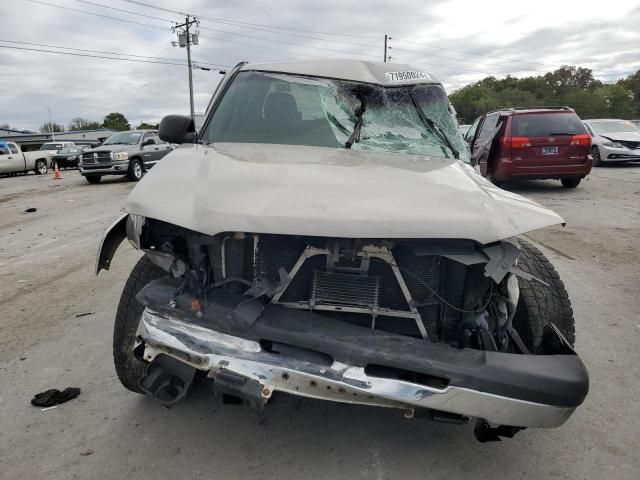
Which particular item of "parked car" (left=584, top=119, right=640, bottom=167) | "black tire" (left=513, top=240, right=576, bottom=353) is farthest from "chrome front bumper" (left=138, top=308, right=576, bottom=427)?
"parked car" (left=584, top=119, right=640, bottom=167)

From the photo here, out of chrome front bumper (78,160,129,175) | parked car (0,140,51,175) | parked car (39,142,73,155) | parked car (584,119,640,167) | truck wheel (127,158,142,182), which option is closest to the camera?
parked car (584,119,640,167)

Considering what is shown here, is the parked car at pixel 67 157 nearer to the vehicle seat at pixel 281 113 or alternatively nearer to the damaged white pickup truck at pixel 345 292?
the vehicle seat at pixel 281 113

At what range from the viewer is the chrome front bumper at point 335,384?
194cm

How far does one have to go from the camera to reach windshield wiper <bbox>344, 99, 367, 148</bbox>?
3.27 m

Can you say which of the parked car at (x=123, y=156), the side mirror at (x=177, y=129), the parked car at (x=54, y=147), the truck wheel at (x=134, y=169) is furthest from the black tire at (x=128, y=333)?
the parked car at (x=54, y=147)

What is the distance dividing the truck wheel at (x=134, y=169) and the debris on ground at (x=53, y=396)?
15161 mm

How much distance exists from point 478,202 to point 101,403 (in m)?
2.29

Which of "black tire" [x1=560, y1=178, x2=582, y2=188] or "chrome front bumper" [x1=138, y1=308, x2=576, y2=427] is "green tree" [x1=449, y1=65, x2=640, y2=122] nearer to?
"black tire" [x1=560, y1=178, x2=582, y2=188]

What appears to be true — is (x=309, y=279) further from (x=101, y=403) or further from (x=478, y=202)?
(x=101, y=403)

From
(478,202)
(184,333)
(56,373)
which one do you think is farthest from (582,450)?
(56,373)

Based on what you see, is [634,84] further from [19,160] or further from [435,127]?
[435,127]

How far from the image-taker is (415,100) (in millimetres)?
3752

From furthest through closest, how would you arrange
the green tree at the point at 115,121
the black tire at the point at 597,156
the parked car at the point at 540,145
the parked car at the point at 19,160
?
the green tree at the point at 115,121 → the parked car at the point at 19,160 → the black tire at the point at 597,156 → the parked car at the point at 540,145

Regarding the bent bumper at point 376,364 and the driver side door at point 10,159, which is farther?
the driver side door at point 10,159
